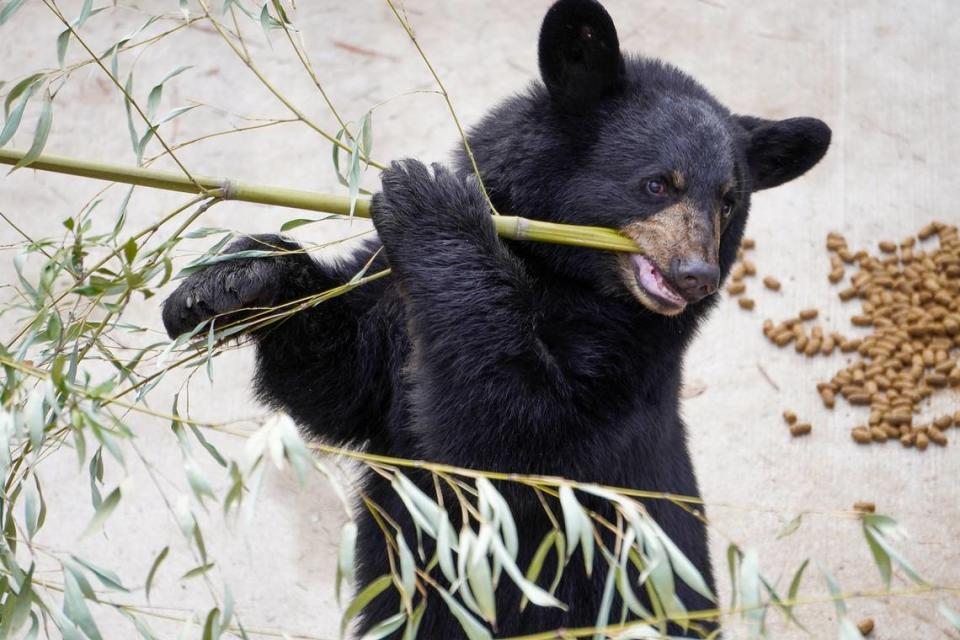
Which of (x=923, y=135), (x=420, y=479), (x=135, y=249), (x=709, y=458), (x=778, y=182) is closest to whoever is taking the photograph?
(x=135, y=249)

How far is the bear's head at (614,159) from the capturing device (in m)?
3.43

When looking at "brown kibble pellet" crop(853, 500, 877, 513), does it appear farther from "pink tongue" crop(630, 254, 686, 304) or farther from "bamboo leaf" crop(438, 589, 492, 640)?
"bamboo leaf" crop(438, 589, 492, 640)

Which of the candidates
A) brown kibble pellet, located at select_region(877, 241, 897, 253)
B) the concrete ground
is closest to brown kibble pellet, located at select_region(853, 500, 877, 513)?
the concrete ground

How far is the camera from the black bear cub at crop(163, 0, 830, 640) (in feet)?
10.8

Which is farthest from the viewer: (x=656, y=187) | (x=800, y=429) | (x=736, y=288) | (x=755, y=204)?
(x=755, y=204)

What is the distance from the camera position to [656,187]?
3512mm

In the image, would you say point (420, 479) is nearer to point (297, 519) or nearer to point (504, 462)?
point (504, 462)

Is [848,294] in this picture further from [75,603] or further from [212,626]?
[75,603]

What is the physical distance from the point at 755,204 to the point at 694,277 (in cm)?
341

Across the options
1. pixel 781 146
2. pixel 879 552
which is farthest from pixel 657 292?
pixel 879 552

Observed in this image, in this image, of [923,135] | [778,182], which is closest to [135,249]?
[778,182]

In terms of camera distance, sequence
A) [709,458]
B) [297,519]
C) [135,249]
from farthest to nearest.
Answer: [709,458] → [297,519] → [135,249]

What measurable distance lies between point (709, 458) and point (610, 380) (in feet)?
7.41

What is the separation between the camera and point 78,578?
97.4 inches
